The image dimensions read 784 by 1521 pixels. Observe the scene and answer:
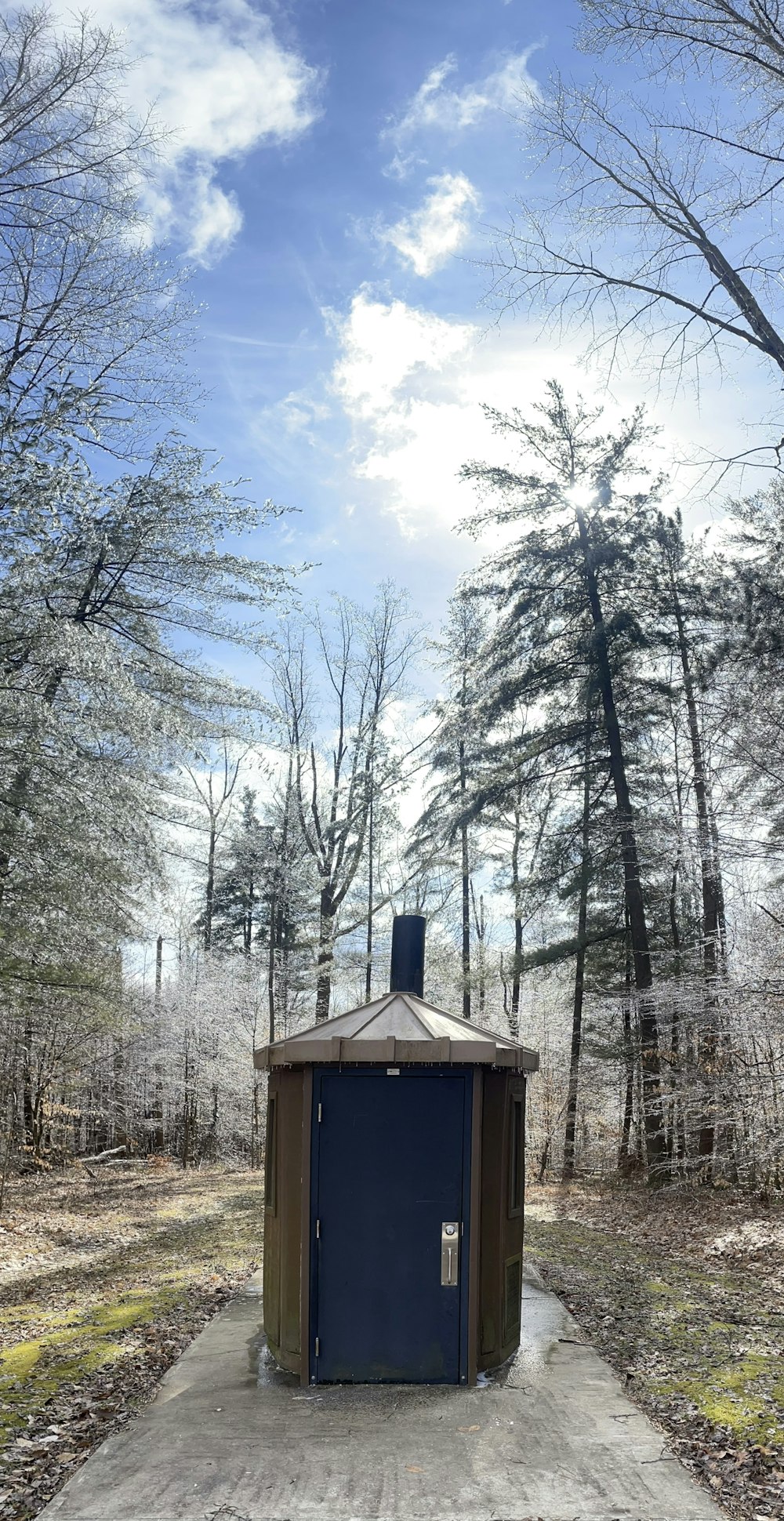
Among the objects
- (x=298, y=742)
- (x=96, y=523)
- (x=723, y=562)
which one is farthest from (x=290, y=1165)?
(x=298, y=742)

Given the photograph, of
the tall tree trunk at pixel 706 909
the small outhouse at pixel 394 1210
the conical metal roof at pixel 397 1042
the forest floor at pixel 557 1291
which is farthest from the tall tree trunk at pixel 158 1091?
the small outhouse at pixel 394 1210

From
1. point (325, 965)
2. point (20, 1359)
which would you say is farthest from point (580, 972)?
point (20, 1359)

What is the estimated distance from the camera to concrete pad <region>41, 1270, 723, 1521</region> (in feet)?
13.8

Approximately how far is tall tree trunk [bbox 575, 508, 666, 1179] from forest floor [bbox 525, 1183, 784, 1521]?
1.21 meters

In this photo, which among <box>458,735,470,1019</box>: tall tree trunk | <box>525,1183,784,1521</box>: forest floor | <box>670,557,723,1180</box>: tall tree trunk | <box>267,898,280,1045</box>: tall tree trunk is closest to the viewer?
<box>525,1183,784,1521</box>: forest floor

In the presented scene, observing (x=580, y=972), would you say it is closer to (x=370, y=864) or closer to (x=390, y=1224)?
(x=370, y=864)

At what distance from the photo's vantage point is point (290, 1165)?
6336 mm

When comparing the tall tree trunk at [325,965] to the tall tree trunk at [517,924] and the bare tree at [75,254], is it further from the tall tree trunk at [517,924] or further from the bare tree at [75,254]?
the bare tree at [75,254]

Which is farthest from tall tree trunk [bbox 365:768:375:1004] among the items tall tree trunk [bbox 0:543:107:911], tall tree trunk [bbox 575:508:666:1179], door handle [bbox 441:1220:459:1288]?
door handle [bbox 441:1220:459:1288]

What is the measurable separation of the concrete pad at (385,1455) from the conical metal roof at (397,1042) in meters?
1.80

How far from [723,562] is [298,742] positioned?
1414 centimetres

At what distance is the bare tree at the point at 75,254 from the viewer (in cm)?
917

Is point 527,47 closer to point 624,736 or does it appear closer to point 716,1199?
point 624,736

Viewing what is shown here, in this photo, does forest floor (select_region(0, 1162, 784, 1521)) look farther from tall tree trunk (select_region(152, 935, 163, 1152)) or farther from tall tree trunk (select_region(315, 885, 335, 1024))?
tall tree trunk (select_region(152, 935, 163, 1152))
